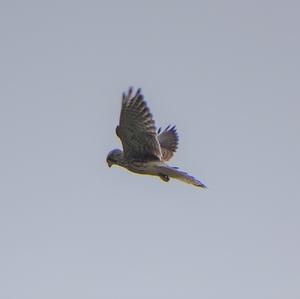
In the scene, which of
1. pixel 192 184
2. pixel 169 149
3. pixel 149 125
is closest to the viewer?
pixel 192 184

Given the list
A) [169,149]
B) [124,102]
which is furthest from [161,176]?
[169,149]

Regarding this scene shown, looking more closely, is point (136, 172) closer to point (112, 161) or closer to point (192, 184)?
point (112, 161)

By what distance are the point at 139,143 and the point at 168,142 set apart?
3651 millimetres

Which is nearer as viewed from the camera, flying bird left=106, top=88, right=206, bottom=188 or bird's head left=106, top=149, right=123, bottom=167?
flying bird left=106, top=88, right=206, bottom=188

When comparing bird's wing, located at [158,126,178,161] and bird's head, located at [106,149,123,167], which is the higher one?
bird's wing, located at [158,126,178,161]

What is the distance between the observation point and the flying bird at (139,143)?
16688 millimetres

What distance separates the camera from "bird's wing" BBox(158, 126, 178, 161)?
800 inches

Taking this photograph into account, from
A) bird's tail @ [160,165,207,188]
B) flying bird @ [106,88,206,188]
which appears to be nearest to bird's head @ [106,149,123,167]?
flying bird @ [106,88,206,188]

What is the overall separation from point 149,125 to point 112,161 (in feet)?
5.10

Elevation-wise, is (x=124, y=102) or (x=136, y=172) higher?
(x=124, y=102)

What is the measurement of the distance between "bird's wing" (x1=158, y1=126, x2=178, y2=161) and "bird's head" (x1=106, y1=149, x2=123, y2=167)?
2.28m

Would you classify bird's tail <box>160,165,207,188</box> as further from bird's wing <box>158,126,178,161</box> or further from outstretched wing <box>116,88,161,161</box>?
bird's wing <box>158,126,178,161</box>

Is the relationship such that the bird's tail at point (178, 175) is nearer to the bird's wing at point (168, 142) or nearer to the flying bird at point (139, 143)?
the flying bird at point (139, 143)

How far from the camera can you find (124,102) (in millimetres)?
16766
